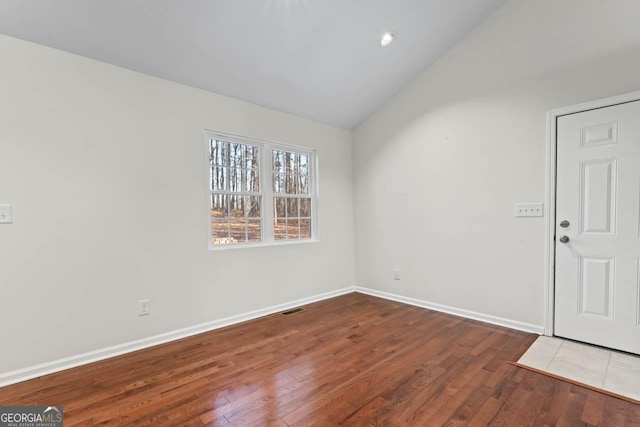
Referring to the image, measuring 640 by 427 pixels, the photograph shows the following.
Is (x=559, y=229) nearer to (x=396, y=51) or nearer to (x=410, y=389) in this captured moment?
(x=410, y=389)

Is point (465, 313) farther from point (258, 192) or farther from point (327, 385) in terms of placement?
point (258, 192)

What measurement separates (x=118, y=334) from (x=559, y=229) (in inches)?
159

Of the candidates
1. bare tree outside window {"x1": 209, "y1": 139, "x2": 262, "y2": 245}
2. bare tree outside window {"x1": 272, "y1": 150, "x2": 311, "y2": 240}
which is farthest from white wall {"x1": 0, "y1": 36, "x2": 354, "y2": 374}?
bare tree outside window {"x1": 272, "y1": 150, "x2": 311, "y2": 240}

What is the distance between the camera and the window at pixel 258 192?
3.31 metres

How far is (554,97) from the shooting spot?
2.78 meters

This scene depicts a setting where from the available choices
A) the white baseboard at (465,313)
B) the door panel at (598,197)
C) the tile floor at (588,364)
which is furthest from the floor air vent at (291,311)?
the door panel at (598,197)

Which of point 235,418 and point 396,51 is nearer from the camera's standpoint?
point 235,418

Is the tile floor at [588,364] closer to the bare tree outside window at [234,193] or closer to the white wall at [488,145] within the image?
the white wall at [488,145]

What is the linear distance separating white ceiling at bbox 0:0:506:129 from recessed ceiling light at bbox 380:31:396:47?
0.20ft

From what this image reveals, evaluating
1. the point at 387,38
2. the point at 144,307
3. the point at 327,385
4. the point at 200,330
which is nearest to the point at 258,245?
the point at 200,330

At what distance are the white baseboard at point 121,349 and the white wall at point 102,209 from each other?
0.04 meters

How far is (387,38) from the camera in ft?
10.2

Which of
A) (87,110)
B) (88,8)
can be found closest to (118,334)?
(87,110)

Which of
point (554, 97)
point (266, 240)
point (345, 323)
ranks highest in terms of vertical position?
point (554, 97)
